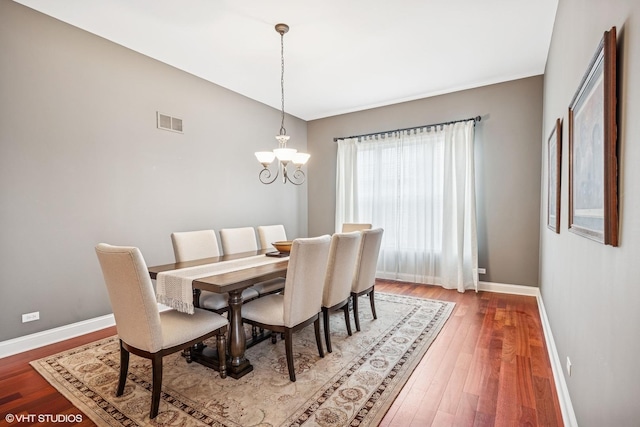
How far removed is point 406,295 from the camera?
428 centimetres

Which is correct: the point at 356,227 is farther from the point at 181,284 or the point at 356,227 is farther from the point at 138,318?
the point at 138,318

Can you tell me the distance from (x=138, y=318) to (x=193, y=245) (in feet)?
4.48

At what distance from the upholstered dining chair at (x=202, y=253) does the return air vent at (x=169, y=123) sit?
4.71ft

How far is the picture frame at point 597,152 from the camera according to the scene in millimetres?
1065

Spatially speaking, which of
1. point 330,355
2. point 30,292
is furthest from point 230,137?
point 330,355

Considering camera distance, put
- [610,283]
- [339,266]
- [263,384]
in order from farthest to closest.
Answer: [339,266], [263,384], [610,283]

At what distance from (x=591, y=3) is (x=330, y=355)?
8.70 feet

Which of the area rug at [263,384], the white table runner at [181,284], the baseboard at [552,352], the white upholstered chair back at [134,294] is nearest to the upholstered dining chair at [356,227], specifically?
the area rug at [263,384]

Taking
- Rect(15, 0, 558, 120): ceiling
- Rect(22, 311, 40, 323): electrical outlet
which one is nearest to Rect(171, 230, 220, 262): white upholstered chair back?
Rect(22, 311, 40, 323): electrical outlet

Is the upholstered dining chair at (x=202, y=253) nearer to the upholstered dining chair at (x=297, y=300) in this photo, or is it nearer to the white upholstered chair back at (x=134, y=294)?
the upholstered dining chair at (x=297, y=300)

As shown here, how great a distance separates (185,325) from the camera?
2020mm

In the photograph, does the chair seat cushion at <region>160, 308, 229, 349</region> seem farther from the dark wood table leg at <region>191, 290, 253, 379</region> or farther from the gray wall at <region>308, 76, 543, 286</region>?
the gray wall at <region>308, 76, 543, 286</region>

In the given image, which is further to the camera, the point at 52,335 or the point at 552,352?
the point at 52,335

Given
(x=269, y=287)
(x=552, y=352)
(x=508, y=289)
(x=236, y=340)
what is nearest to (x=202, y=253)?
(x=269, y=287)
